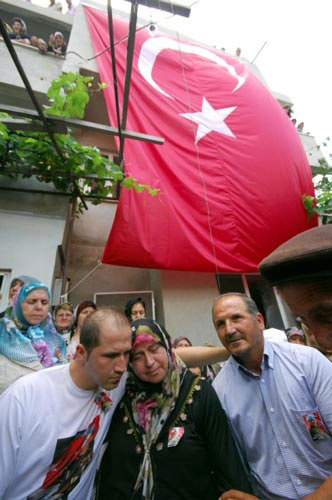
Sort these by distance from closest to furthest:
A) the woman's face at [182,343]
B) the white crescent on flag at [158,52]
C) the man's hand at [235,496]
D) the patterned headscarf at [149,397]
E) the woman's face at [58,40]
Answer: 1. the man's hand at [235,496]
2. the patterned headscarf at [149,397]
3. the woman's face at [182,343]
4. the white crescent on flag at [158,52]
5. the woman's face at [58,40]

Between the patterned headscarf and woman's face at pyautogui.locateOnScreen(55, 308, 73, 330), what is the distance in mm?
1828

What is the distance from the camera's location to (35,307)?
79.7 inches

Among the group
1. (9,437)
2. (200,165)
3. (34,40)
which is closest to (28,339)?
(9,437)

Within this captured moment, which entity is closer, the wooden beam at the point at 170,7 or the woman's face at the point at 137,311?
the wooden beam at the point at 170,7

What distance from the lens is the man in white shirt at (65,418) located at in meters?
1.24

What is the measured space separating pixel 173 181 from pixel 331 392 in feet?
12.1

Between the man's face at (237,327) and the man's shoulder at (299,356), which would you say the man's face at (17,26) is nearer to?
the man's face at (237,327)

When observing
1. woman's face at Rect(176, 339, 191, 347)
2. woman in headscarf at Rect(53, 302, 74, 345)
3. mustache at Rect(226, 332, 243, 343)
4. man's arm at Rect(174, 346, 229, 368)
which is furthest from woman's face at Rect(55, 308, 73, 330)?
mustache at Rect(226, 332, 243, 343)

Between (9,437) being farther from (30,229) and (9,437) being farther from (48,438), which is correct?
(30,229)

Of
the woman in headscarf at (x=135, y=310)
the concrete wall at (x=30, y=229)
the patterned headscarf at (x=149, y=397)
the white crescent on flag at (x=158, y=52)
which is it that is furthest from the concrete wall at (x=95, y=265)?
the patterned headscarf at (x=149, y=397)

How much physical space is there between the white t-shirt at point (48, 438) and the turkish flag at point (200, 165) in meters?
2.68

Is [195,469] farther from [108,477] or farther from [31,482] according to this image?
[31,482]

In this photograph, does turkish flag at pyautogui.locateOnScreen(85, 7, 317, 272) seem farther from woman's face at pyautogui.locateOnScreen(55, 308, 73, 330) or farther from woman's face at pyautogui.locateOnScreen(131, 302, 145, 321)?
woman's face at pyautogui.locateOnScreen(55, 308, 73, 330)

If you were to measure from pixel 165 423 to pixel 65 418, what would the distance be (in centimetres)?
52
